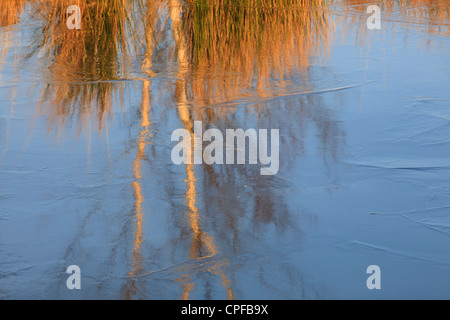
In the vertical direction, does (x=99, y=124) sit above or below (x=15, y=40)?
below

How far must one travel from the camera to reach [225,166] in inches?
143

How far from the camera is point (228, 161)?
370 centimetres

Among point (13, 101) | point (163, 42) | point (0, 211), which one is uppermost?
point (163, 42)

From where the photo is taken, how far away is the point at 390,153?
12.4ft

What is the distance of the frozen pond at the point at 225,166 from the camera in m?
2.64

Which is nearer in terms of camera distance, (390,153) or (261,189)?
(261,189)

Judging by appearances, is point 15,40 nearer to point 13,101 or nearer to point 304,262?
point 13,101

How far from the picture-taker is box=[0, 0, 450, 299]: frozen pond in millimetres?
2637

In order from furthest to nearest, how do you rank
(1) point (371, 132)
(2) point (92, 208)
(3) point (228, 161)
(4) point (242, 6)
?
(4) point (242, 6) → (1) point (371, 132) → (3) point (228, 161) → (2) point (92, 208)

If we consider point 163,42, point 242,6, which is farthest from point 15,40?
point 242,6

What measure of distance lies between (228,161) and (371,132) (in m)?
0.92

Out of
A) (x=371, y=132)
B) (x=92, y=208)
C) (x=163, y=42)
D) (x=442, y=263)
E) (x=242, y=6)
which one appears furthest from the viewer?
(x=242, y=6)
